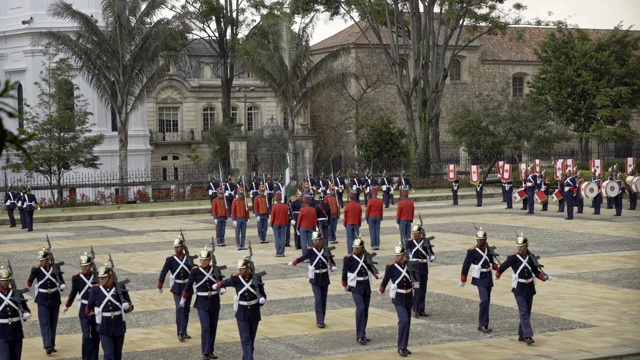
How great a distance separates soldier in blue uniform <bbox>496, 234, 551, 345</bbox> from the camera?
14227mm

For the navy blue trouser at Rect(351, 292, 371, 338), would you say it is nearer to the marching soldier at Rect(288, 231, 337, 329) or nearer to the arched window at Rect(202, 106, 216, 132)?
the marching soldier at Rect(288, 231, 337, 329)

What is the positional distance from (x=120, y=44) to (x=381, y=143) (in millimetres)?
13873

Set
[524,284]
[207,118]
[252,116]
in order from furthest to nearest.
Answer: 1. [252,116]
2. [207,118]
3. [524,284]

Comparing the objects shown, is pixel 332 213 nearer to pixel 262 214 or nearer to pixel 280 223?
pixel 262 214

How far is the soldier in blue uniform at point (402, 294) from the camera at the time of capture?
13.7 meters

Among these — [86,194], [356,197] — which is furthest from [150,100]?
[356,197]

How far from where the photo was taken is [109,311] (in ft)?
41.7

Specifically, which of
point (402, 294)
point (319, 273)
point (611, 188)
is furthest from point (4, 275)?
point (611, 188)

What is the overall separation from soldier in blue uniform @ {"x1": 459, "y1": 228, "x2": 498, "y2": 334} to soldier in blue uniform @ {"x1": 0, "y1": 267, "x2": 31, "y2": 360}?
631cm

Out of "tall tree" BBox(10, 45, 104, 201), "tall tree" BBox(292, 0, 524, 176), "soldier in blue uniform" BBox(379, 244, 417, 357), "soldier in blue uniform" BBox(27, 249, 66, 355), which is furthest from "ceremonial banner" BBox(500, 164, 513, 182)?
"soldier in blue uniform" BBox(27, 249, 66, 355)

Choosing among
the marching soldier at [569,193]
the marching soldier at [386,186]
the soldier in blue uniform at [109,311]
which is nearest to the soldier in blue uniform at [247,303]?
the soldier in blue uniform at [109,311]

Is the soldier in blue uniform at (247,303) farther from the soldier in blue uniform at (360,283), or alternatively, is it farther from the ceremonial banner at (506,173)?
the ceremonial banner at (506,173)

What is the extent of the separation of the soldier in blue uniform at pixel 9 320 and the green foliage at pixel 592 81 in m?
45.4

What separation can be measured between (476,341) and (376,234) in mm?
10678
